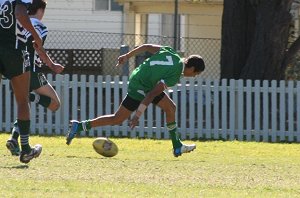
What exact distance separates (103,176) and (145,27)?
76.1 feet

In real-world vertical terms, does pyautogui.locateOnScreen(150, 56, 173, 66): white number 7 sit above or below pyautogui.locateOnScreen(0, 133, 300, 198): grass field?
above

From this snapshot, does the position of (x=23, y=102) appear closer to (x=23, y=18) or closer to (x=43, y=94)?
(x=23, y=18)

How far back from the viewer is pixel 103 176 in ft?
33.5

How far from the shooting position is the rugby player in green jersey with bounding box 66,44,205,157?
12.3 metres

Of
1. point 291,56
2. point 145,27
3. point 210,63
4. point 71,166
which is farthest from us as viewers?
point 145,27

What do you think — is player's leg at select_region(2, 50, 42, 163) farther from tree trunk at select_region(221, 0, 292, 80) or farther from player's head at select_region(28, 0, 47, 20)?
tree trunk at select_region(221, 0, 292, 80)

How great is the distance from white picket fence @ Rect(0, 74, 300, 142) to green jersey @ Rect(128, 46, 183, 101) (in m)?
5.80

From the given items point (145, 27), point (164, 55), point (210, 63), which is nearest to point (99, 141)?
point (164, 55)

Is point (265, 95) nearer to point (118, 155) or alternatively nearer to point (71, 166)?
point (118, 155)

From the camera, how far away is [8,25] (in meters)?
11.0

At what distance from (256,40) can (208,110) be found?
2.90 metres

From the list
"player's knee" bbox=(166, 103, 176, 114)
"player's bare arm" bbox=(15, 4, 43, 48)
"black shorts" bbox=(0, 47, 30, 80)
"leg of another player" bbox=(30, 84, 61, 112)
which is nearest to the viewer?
"player's bare arm" bbox=(15, 4, 43, 48)

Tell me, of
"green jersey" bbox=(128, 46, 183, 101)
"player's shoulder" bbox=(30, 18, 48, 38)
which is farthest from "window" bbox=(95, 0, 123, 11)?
"green jersey" bbox=(128, 46, 183, 101)

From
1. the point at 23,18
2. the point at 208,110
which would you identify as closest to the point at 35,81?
the point at 23,18
